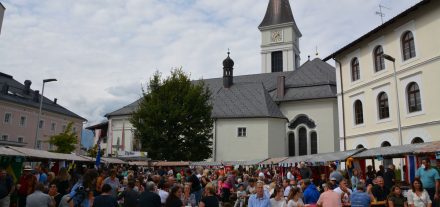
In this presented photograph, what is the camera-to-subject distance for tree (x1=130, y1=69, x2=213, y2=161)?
38969mm

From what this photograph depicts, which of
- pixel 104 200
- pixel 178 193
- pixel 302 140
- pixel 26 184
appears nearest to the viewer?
pixel 104 200

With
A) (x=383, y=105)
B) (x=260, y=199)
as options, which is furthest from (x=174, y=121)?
(x=260, y=199)

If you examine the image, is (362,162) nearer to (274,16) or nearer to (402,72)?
(402,72)

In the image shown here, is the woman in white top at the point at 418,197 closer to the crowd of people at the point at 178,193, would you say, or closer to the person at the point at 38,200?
the crowd of people at the point at 178,193

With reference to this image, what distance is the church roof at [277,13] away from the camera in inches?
2830

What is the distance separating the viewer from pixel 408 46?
2414 cm

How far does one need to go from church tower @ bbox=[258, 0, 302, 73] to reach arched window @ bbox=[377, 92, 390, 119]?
138 ft

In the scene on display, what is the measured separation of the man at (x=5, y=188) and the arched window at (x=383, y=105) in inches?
881

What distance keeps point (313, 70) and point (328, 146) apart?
1114 centimetres

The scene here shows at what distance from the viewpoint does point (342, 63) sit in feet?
102

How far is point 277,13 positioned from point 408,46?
50.3 m

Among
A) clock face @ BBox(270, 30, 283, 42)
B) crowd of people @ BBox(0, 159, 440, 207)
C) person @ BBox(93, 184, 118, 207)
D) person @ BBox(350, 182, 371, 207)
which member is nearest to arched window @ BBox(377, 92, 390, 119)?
crowd of people @ BBox(0, 159, 440, 207)

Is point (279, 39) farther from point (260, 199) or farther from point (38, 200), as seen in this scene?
point (38, 200)

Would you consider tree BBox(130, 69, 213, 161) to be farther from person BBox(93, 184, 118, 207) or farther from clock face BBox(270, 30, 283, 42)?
clock face BBox(270, 30, 283, 42)
